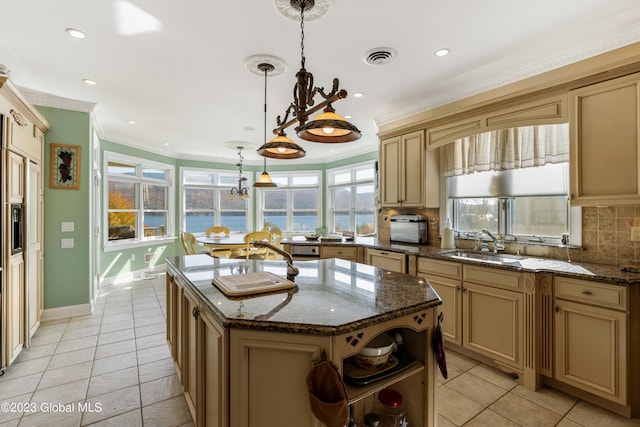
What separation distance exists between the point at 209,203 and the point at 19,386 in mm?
5464

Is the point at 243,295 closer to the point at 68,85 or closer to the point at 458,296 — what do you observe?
the point at 458,296

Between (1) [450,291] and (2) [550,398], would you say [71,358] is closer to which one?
(1) [450,291]

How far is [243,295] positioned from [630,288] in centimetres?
243

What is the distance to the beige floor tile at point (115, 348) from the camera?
2.84 metres

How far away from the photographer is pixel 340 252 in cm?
398

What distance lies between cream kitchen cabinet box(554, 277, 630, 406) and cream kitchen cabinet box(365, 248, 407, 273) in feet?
4.37

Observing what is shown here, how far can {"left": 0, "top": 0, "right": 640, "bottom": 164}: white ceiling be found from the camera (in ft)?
6.48

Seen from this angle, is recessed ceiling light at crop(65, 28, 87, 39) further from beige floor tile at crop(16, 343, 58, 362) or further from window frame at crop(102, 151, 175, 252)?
window frame at crop(102, 151, 175, 252)

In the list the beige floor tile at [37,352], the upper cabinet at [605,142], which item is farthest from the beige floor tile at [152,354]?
the upper cabinet at [605,142]

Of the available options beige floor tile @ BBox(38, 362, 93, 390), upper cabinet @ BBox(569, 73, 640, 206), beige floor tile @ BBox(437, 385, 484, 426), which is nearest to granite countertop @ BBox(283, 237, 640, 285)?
upper cabinet @ BBox(569, 73, 640, 206)

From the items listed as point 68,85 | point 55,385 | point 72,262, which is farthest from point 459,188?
point 72,262

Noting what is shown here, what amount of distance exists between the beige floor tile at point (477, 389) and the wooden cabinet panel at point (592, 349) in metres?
0.46

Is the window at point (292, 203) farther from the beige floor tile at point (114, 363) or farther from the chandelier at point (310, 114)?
the chandelier at point (310, 114)

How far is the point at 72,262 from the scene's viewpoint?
3.73m
